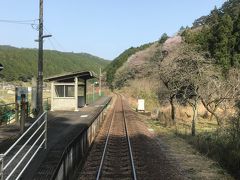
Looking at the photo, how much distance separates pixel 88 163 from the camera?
15.5 meters

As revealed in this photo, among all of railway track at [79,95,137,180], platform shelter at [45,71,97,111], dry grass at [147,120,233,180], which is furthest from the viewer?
platform shelter at [45,71,97,111]

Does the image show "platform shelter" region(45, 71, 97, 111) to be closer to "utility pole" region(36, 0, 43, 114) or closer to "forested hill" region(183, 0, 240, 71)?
"utility pole" region(36, 0, 43, 114)

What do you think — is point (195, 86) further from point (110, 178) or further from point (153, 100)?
point (153, 100)

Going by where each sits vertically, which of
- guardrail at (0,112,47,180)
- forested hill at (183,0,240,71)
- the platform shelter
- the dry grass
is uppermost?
forested hill at (183,0,240,71)

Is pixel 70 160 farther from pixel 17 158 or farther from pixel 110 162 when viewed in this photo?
pixel 110 162

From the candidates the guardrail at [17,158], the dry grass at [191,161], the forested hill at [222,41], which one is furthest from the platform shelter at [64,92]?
the forested hill at [222,41]

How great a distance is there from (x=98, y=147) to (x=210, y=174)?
7.09 meters

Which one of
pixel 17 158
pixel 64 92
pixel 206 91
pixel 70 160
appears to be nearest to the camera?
pixel 17 158

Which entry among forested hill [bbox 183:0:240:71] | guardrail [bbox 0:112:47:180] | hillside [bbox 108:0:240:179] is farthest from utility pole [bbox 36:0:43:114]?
forested hill [bbox 183:0:240:71]

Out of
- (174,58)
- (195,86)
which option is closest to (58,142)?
(195,86)

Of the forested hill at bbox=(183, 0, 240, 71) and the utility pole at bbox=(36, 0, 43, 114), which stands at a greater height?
the forested hill at bbox=(183, 0, 240, 71)

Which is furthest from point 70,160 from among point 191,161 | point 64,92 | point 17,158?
point 64,92

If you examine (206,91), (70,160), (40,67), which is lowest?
(70,160)

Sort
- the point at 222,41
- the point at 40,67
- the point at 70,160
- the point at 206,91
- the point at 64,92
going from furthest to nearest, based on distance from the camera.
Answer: the point at 222,41 < the point at 64,92 < the point at 206,91 < the point at 40,67 < the point at 70,160
